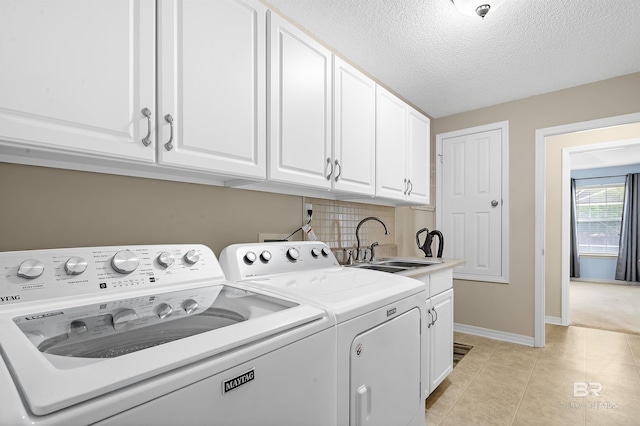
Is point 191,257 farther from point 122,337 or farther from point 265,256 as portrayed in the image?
point 122,337

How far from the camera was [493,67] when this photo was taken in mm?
2713

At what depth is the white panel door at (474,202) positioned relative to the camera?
350cm

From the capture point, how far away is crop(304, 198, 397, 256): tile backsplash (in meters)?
2.23

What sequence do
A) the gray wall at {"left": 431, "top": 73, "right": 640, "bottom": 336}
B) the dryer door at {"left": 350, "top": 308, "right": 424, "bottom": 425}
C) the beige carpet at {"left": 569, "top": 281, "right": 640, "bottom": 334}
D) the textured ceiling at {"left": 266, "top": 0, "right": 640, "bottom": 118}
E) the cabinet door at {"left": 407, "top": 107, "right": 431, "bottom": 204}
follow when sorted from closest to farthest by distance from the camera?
1. the dryer door at {"left": 350, "top": 308, "right": 424, "bottom": 425}
2. the textured ceiling at {"left": 266, "top": 0, "right": 640, "bottom": 118}
3. the cabinet door at {"left": 407, "top": 107, "right": 431, "bottom": 204}
4. the gray wall at {"left": 431, "top": 73, "right": 640, "bottom": 336}
5. the beige carpet at {"left": 569, "top": 281, "right": 640, "bottom": 334}

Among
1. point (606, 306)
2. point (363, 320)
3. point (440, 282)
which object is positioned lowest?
point (606, 306)

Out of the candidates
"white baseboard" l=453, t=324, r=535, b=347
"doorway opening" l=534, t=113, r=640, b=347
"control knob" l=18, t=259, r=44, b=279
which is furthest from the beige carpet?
"control knob" l=18, t=259, r=44, b=279

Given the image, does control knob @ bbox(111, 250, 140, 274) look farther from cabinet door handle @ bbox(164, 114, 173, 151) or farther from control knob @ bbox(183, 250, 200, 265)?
cabinet door handle @ bbox(164, 114, 173, 151)

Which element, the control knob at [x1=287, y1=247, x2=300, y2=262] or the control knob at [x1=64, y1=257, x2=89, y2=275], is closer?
the control knob at [x1=64, y1=257, x2=89, y2=275]

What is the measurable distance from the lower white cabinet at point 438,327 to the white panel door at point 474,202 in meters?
1.44

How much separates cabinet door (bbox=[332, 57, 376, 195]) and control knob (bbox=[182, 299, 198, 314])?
1.07 metres

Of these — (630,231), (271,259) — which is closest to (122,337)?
(271,259)

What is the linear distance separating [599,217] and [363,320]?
322 inches

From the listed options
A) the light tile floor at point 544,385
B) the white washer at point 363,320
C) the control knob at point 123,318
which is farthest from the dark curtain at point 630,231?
the control knob at point 123,318

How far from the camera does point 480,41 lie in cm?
233
